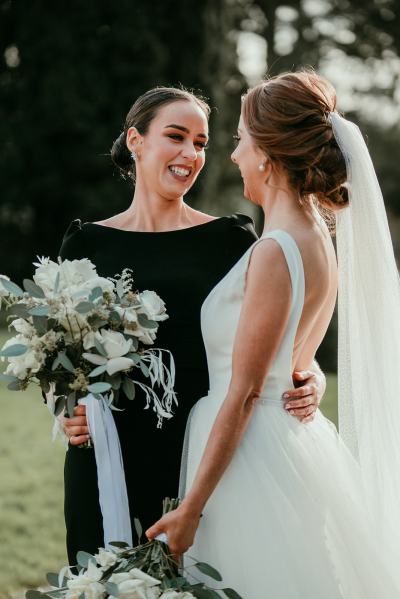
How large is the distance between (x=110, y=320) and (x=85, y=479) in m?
0.98

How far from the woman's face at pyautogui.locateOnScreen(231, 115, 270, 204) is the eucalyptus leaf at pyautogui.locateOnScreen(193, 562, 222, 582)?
1.21 m

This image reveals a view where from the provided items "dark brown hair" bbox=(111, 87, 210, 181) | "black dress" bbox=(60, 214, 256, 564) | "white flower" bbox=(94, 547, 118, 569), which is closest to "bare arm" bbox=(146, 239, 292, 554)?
"white flower" bbox=(94, 547, 118, 569)

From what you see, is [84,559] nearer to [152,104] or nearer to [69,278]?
[69,278]

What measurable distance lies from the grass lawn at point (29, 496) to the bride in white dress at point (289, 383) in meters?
2.85

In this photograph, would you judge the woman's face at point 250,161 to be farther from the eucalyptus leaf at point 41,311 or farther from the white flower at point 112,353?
the eucalyptus leaf at point 41,311

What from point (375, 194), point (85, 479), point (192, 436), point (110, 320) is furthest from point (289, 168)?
point (85, 479)

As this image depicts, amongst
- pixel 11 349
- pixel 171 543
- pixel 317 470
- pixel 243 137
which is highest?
pixel 243 137

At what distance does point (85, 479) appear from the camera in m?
3.42

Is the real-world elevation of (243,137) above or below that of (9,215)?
below

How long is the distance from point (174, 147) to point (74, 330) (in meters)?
1.22

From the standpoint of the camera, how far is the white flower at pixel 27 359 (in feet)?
8.86

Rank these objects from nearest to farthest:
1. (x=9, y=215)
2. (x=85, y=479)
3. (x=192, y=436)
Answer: (x=192, y=436)
(x=85, y=479)
(x=9, y=215)

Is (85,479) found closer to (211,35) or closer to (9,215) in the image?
(211,35)

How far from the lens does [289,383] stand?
2.85m
